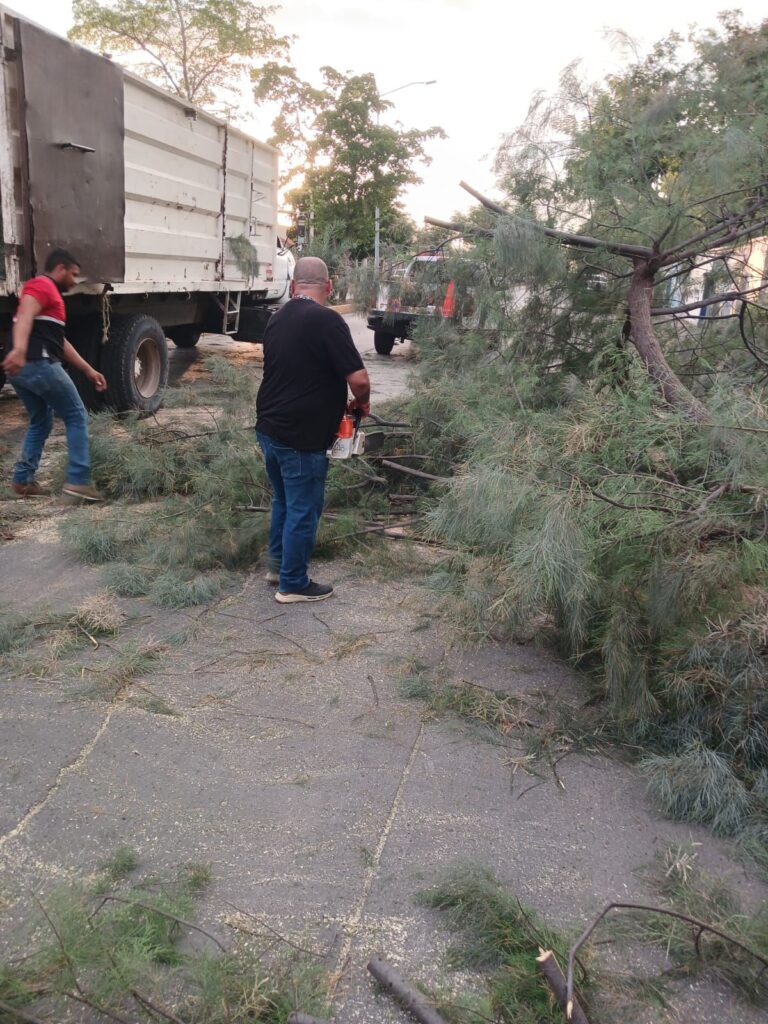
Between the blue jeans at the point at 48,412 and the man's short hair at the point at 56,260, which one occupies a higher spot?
the man's short hair at the point at 56,260

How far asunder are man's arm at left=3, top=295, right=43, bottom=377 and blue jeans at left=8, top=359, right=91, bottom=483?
16cm

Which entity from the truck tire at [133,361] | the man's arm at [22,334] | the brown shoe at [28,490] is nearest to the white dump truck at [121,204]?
the truck tire at [133,361]

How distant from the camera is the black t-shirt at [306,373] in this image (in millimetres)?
3990

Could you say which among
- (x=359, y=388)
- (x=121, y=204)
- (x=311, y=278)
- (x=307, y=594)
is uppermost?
(x=121, y=204)

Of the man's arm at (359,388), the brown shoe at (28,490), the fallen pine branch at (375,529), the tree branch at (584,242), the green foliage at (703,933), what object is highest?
the tree branch at (584,242)

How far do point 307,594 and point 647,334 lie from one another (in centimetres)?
235

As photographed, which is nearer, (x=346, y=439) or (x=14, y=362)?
(x=346, y=439)

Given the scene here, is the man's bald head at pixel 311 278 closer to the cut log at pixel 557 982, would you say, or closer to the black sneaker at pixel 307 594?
the black sneaker at pixel 307 594

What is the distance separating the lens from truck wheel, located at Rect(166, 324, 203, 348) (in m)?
10.7

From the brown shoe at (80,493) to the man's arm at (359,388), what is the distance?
2.28 m

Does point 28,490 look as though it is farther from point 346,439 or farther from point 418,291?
point 418,291

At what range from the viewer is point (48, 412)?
5648 mm

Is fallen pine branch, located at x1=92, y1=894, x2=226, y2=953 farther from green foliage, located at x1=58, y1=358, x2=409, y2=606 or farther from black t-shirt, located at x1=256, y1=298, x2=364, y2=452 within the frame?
black t-shirt, located at x1=256, y1=298, x2=364, y2=452

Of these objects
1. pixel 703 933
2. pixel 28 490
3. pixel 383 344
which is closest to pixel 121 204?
pixel 28 490
